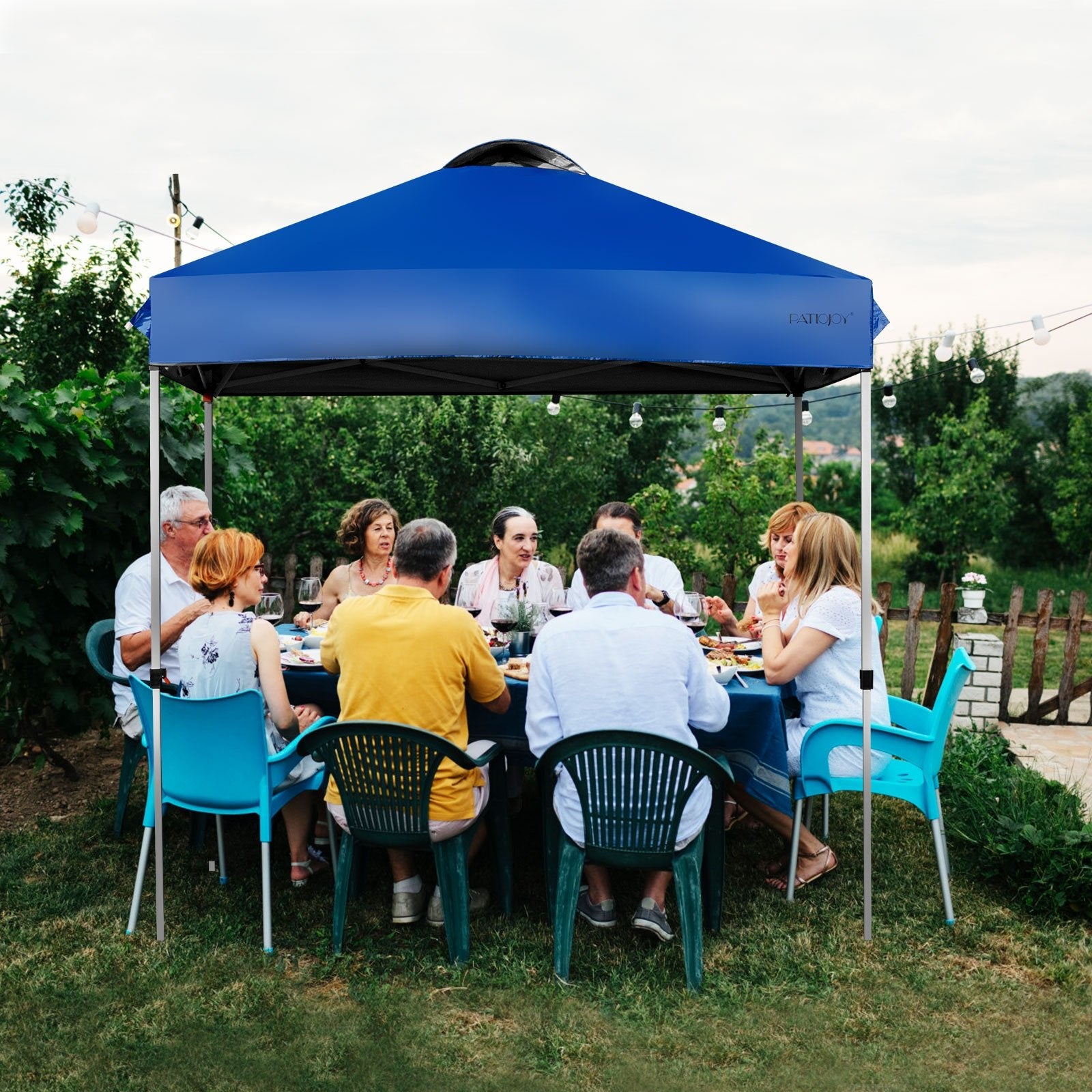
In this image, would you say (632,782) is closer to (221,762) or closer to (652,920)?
(652,920)

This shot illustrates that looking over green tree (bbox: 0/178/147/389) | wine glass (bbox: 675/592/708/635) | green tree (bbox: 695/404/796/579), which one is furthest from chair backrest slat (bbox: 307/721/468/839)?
green tree (bbox: 695/404/796/579)

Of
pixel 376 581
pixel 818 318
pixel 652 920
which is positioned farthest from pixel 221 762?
pixel 818 318

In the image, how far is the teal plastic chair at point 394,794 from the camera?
10.2 feet

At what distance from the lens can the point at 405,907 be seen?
140 inches

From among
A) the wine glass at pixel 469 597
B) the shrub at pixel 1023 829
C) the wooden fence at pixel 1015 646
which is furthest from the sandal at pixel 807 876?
the wooden fence at pixel 1015 646

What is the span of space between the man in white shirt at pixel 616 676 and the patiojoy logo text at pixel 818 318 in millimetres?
915

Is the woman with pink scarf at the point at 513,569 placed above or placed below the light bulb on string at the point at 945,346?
below

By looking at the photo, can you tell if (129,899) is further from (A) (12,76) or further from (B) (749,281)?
(A) (12,76)

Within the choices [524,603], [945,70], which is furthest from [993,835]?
[945,70]

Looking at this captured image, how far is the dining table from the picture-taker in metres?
3.50

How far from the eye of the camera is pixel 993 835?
4.11m

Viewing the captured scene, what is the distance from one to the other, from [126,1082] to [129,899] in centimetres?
122

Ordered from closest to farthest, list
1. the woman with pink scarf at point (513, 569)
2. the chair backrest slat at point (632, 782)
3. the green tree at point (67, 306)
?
the chair backrest slat at point (632, 782) < the woman with pink scarf at point (513, 569) < the green tree at point (67, 306)

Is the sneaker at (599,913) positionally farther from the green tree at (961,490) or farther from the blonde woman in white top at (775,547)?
the green tree at (961,490)
